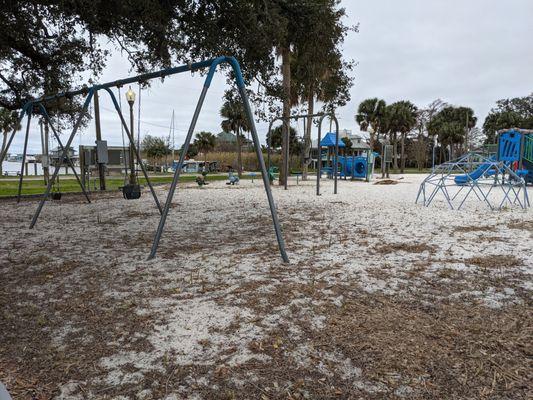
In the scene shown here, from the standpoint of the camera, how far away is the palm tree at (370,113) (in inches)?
1344

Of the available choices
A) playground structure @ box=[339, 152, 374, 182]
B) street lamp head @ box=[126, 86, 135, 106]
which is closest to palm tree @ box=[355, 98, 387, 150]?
playground structure @ box=[339, 152, 374, 182]

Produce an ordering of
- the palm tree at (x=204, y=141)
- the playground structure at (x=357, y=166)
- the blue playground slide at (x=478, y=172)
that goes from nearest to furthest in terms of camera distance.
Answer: the blue playground slide at (x=478, y=172), the playground structure at (x=357, y=166), the palm tree at (x=204, y=141)

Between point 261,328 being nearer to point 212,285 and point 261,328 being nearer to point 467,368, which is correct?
point 212,285

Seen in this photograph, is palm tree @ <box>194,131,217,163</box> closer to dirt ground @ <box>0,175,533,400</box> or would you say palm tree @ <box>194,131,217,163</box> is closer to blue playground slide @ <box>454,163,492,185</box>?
blue playground slide @ <box>454,163,492,185</box>

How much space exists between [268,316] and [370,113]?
35084mm

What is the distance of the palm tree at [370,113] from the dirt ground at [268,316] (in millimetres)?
30619

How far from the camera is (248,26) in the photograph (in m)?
5.47

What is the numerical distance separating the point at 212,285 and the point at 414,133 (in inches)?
2167

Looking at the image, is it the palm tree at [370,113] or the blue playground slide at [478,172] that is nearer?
the blue playground slide at [478,172]

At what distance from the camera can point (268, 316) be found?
2561 mm

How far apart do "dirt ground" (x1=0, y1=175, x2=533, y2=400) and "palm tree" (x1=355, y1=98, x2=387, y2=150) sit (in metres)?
30.6

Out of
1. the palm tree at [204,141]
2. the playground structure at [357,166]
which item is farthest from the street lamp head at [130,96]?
the palm tree at [204,141]

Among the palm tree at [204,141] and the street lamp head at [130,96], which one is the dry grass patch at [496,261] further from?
the palm tree at [204,141]

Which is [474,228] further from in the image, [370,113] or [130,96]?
[370,113]
